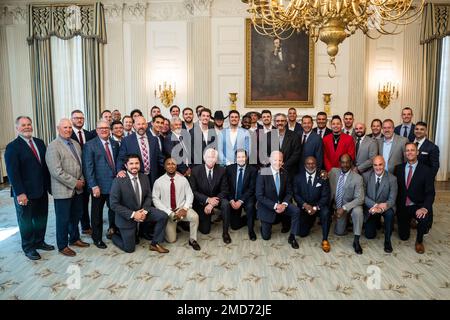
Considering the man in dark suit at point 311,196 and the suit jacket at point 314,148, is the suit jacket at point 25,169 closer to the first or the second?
the man in dark suit at point 311,196

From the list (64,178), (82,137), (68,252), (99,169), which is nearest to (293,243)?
(99,169)

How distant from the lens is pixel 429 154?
5387 millimetres

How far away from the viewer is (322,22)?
372 centimetres

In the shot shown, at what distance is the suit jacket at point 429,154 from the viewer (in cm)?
536

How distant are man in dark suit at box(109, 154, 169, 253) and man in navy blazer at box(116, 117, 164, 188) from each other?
0.56 ft

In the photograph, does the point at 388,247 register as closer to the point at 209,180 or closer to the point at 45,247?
the point at 209,180

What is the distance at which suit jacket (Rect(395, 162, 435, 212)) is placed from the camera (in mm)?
4855

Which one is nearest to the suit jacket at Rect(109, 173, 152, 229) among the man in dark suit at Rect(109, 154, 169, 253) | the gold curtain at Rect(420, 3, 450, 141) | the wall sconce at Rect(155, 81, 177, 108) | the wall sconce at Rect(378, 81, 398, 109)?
the man in dark suit at Rect(109, 154, 169, 253)

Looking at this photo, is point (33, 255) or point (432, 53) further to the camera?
point (432, 53)

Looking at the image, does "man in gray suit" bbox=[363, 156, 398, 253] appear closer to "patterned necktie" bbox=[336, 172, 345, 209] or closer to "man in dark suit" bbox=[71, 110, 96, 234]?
"patterned necktie" bbox=[336, 172, 345, 209]

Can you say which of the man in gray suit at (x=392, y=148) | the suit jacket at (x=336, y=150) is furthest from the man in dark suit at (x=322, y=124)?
the man in gray suit at (x=392, y=148)

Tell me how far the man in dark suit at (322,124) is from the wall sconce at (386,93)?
313 centimetres

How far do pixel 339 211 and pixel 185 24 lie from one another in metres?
5.70

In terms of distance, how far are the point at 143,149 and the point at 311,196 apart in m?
2.22
